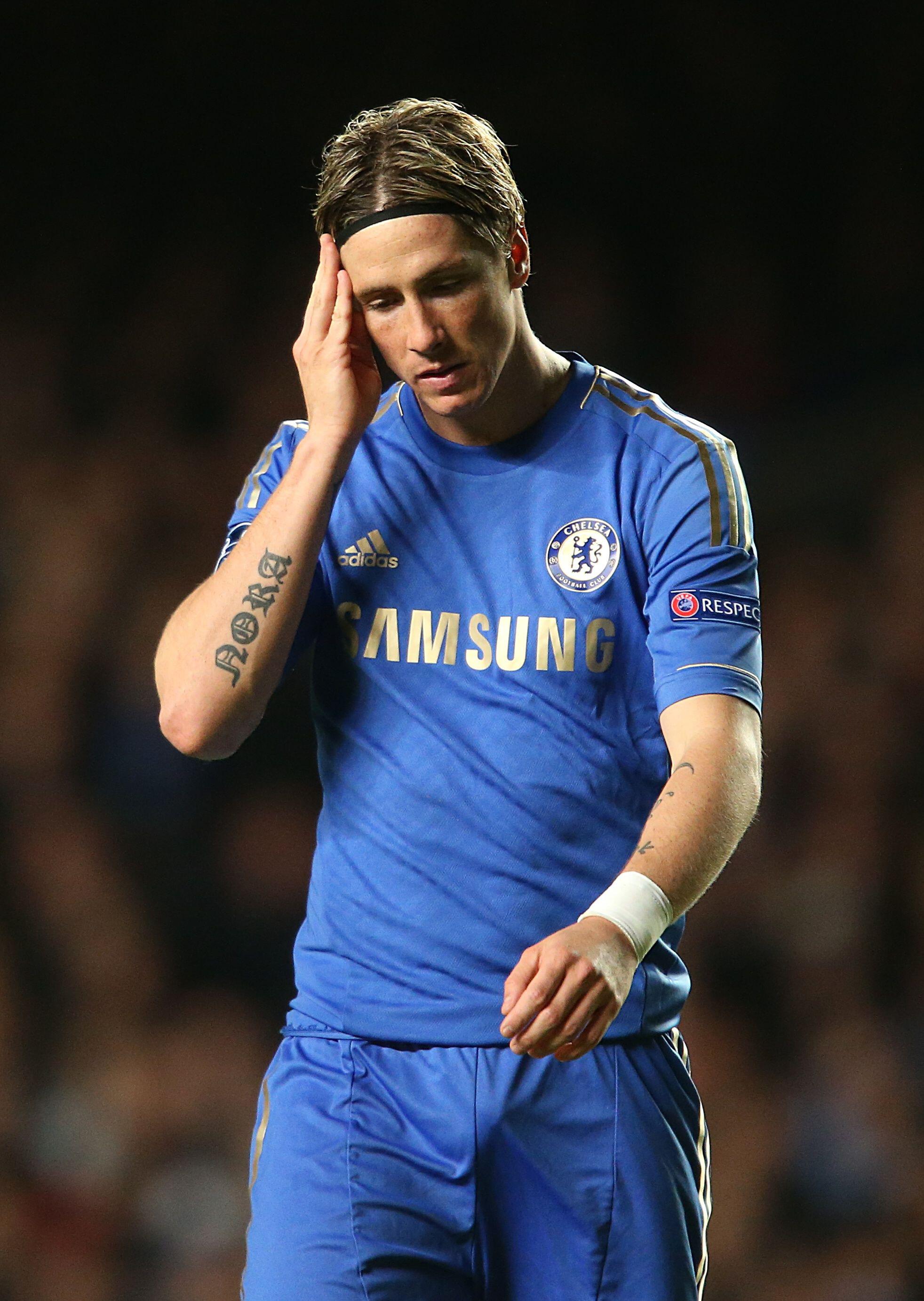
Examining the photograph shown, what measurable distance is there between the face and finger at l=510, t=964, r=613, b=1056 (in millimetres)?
638

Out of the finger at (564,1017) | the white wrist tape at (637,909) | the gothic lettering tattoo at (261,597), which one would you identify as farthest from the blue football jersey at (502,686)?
the finger at (564,1017)

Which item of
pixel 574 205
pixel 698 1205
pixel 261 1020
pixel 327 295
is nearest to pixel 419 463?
pixel 327 295

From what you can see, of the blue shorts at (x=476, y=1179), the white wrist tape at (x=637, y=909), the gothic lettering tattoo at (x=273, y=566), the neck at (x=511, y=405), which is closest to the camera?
the white wrist tape at (x=637, y=909)

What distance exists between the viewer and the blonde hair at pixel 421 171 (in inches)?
58.8

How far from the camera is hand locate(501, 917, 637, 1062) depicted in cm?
109

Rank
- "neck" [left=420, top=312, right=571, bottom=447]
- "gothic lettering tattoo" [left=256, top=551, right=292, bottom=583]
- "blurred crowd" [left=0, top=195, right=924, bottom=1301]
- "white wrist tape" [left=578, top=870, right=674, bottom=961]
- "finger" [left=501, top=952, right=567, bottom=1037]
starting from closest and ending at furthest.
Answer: "finger" [left=501, top=952, right=567, bottom=1037] < "white wrist tape" [left=578, top=870, right=674, bottom=961] < "gothic lettering tattoo" [left=256, top=551, right=292, bottom=583] < "neck" [left=420, top=312, right=571, bottom=447] < "blurred crowd" [left=0, top=195, right=924, bottom=1301]

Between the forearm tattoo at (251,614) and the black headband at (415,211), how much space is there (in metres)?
0.36

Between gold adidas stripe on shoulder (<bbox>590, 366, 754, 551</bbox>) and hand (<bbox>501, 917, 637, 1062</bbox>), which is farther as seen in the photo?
gold adidas stripe on shoulder (<bbox>590, 366, 754, 551</bbox>)

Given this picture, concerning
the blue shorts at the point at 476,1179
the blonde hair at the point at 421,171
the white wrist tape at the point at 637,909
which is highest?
the blonde hair at the point at 421,171

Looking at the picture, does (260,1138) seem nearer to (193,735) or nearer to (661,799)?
(193,735)

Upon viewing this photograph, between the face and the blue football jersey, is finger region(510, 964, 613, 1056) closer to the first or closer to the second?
the blue football jersey

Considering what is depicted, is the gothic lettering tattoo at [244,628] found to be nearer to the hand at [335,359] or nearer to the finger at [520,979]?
the hand at [335,359]

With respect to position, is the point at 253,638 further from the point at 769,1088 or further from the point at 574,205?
the point at 574,205

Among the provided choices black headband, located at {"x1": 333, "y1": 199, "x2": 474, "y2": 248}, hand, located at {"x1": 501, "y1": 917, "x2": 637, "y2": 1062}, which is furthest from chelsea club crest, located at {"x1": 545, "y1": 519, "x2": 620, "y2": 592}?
hand, located at {"x1": 501, "y1": 917, "x2": 637, "y2": 1062}
